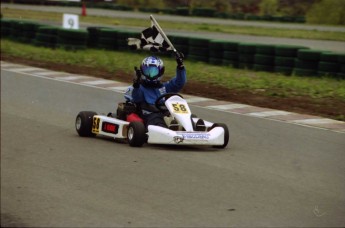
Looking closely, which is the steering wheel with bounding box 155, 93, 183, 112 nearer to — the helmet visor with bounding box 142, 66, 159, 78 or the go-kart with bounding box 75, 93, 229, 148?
the go-kart with bounding box 75, 93, 229, 148

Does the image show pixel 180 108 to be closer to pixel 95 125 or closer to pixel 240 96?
pixel 95 125

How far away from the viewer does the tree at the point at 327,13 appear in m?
1.95

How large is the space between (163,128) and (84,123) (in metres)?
0.68

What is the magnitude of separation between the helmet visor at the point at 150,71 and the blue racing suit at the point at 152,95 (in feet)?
0.36

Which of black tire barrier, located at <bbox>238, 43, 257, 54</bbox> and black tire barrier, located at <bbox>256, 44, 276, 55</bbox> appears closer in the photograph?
black tire barrier, located at <bbox>256, 44, 276, 55</bbox>

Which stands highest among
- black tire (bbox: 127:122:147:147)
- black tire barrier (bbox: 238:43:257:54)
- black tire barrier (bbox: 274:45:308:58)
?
black tire barrier (bbox: 274:45:308:58)

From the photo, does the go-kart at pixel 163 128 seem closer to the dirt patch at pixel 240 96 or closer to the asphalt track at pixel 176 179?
the asphalt track at pixel 176 179

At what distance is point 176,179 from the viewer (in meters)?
4.99

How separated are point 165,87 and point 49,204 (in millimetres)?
1197

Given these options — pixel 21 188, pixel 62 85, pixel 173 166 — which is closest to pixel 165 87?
pixel 173 166

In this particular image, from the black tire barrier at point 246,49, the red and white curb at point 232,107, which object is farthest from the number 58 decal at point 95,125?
the black tire barrier at point 246,49

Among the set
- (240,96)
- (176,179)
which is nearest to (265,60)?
(240,96)

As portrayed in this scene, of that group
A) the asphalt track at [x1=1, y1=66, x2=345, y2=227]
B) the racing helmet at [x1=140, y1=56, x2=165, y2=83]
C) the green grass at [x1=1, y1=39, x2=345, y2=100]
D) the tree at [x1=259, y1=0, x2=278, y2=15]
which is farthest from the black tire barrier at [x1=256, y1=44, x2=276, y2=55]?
the tree at [x1=259, y1=0, x2=278, y2=15]

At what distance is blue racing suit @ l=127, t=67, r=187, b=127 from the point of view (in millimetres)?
4755
